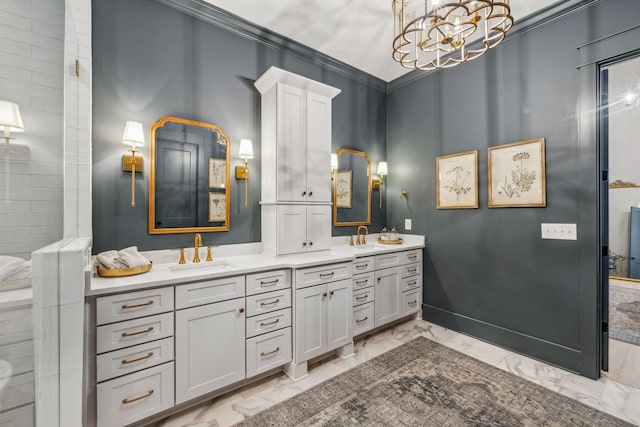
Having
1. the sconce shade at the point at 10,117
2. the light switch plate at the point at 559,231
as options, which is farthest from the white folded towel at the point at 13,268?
the light switch plate at the point at 559,231

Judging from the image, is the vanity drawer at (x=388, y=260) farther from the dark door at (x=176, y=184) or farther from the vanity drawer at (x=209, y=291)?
the dark door at (x=176, y=184)

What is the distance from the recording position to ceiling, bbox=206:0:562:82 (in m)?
2.28

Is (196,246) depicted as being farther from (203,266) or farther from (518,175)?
(518,175)

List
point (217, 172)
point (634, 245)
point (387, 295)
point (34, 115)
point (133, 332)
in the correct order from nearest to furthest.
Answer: point (34, 115) → point (133, 332) → point (217, 172) → point (387, 295) → point (634, 245)

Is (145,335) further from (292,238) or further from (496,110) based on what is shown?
(496,110)

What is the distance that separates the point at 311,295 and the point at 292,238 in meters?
0.54

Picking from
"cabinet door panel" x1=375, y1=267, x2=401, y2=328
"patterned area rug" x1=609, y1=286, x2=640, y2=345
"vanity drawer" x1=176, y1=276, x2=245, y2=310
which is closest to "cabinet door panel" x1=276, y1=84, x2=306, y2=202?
"vanity drawer" x1=176, y1=276, x2=245, y2=310

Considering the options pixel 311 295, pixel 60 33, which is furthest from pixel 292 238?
pixel 60 33

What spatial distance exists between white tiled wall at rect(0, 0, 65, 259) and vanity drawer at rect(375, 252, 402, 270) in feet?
8.01

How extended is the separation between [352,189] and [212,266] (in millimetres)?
1889

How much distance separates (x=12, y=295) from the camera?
874 millimetres

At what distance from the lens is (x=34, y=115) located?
979mm

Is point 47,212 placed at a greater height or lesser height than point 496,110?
lesser

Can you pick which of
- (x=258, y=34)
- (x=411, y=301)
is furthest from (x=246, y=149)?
(x=411, y=301)
